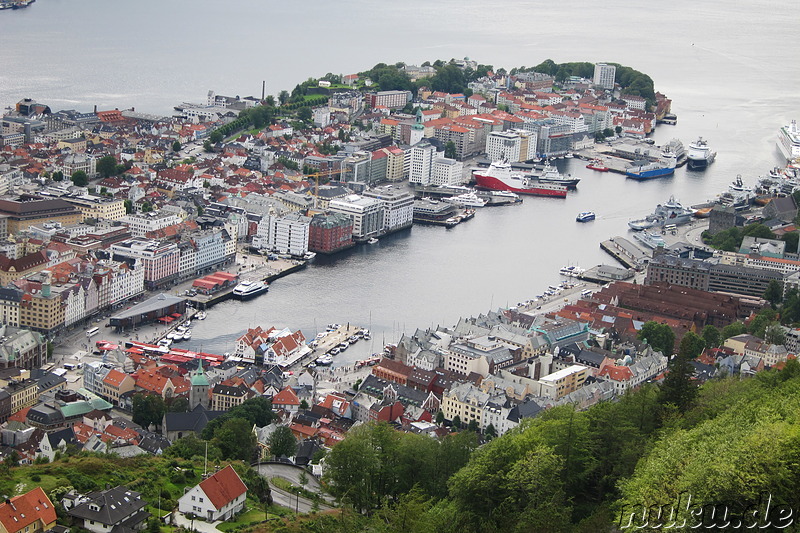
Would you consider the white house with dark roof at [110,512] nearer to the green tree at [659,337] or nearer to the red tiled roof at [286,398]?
the red tiled roof at [286,398]

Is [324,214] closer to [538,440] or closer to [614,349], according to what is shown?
[614,349]

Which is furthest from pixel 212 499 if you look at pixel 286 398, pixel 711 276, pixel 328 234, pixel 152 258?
pixel 328 234

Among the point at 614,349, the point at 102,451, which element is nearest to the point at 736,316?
the point at 614,349

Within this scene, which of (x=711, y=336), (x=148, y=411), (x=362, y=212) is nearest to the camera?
(x=148, y=411)

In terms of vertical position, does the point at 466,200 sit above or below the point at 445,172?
below

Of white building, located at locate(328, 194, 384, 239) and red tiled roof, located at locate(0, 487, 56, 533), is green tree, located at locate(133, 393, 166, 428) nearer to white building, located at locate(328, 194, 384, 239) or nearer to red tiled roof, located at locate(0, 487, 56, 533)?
red tiled roof, located at locate(0, 487, 56, 533)

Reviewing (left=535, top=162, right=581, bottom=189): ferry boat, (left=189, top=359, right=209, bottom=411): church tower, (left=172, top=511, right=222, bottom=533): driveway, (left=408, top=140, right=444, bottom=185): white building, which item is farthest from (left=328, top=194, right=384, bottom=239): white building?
(left=172, top=511, right=222, bottom=533): driveway

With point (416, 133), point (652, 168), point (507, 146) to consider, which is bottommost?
point (652, 168)

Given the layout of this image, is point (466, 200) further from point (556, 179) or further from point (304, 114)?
point (304, 114)
